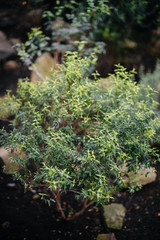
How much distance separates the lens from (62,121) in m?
2.98

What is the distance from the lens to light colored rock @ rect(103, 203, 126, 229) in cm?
344

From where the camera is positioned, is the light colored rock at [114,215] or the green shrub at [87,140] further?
the light colored rock at [114,215]

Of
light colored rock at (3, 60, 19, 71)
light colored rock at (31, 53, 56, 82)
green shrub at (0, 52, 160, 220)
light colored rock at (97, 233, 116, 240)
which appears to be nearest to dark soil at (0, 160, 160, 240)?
light colored rock at (97, 233, 116, 240)

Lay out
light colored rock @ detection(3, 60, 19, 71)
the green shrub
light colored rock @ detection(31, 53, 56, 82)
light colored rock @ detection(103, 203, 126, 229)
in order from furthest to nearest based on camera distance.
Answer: light colored rock @ detection(3, 60, 19, 71), light colored rock @ detection(31, 53, 56, 82), light colored rock @ detection(103, 203, 126, 229), the green shrub

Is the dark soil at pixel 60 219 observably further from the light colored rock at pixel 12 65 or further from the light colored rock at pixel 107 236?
the light colored rock at pixel 12 65

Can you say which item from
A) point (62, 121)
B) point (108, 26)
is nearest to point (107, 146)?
point (62, 121)

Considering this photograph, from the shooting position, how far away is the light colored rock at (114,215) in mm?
3444

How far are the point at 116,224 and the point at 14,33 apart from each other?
5431 millimetres

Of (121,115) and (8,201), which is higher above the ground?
(121,115)

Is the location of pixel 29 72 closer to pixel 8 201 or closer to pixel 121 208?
pixel 8 201

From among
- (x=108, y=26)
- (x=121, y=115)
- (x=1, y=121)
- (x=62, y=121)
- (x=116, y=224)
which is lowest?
(x=116, y=224)

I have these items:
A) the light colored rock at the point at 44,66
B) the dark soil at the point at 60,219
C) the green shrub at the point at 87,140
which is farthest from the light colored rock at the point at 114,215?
the light colored rock at the point at 44,66

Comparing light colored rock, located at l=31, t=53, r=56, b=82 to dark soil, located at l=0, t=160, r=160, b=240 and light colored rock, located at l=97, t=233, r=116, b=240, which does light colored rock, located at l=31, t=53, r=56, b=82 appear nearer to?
dark soil, located at l=0, t=160, r=160, b=240

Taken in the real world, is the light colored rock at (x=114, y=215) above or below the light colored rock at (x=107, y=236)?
above
